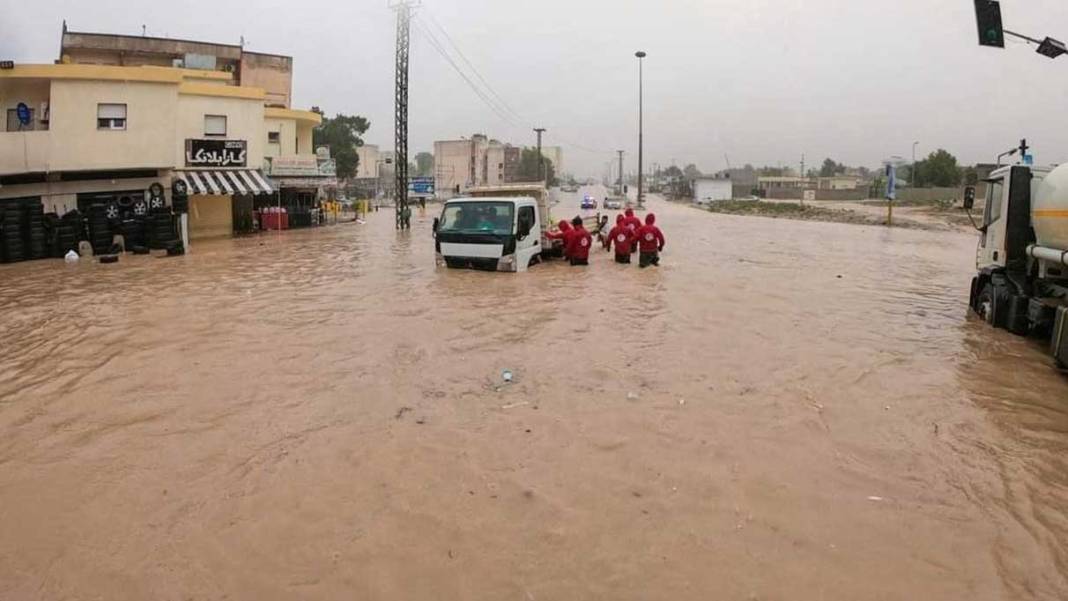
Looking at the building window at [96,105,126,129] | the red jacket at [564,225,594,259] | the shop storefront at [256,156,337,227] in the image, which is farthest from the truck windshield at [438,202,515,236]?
the shop storefront at [256,156,337,227]

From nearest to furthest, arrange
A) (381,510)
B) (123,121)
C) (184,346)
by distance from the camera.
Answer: (381,510) → (184,346) → (123,121)

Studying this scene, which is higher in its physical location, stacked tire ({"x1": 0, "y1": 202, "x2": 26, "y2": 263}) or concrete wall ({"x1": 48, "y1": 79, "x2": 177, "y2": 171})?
concrete wall ({"x1": 48, "y1": 79, "x2": 177, "y2": 171})

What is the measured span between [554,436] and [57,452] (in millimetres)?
3958

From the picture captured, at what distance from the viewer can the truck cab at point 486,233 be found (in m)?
15.8

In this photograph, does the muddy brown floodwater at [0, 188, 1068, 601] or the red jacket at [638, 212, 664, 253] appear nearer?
the muddy brown floodwater at [0, 188, 1068, 601]

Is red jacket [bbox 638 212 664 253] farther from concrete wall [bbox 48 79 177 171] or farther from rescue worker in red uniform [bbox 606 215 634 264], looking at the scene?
concrete wall [bbox 48 79 177 171]

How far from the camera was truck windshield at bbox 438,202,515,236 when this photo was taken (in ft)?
51.9

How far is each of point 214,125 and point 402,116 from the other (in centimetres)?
977

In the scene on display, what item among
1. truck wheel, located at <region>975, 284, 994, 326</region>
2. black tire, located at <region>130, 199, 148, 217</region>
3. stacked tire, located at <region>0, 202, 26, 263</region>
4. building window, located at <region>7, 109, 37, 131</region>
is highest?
building window, located at <region>7, 109, 37, 131</region>

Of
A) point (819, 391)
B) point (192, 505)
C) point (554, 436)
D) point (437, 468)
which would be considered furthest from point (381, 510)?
point (819, 391)

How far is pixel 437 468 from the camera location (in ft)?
16.8

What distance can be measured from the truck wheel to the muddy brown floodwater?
0.29 metres

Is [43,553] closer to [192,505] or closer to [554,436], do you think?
[192,505]

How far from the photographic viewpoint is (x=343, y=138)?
71062 millimetres
